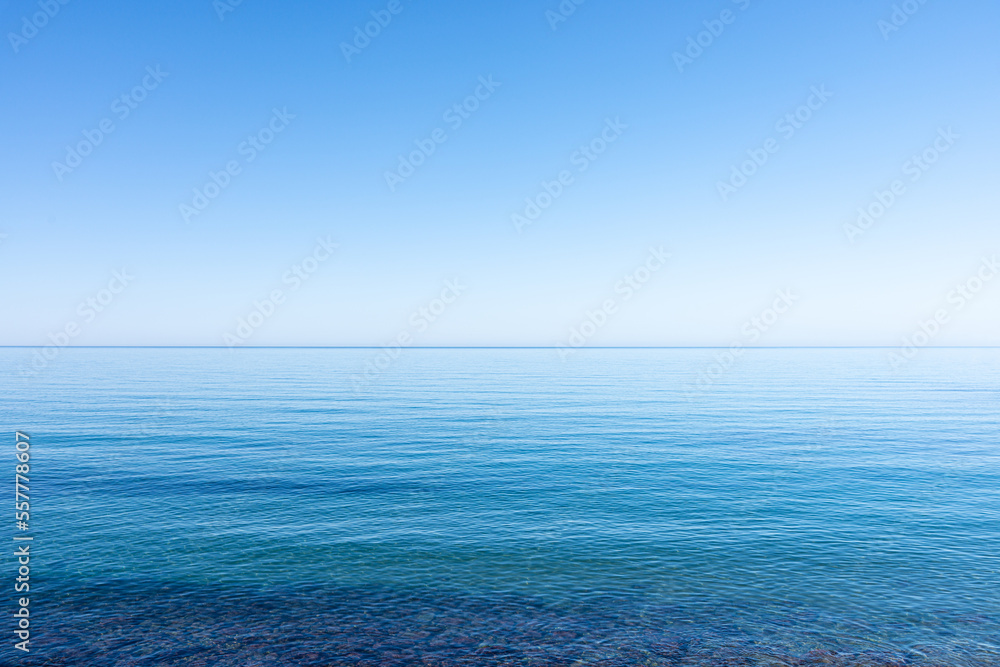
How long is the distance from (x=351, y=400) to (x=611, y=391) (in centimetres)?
4255

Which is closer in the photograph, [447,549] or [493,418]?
[447,549]

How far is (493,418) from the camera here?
206ft

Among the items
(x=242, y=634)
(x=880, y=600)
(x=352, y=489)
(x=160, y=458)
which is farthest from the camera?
(x=160, y=458)

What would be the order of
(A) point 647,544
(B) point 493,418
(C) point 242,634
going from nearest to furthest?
(C) point 242,634, (A) point 647,544, (B) point 493,418

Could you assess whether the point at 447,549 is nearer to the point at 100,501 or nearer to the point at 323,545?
the point at 323,545

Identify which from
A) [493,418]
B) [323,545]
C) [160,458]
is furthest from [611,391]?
[323,545]

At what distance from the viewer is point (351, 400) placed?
80.9 meters

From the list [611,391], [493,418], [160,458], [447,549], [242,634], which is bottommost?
[242,634]

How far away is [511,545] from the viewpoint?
2545cm

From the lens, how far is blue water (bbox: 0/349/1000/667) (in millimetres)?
17578

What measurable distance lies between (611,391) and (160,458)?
69.9 metres

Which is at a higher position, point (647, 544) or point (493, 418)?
point (493, 418)

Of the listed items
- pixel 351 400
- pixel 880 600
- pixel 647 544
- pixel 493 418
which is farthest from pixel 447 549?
pixel 351 400

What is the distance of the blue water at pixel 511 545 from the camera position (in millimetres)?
17578
